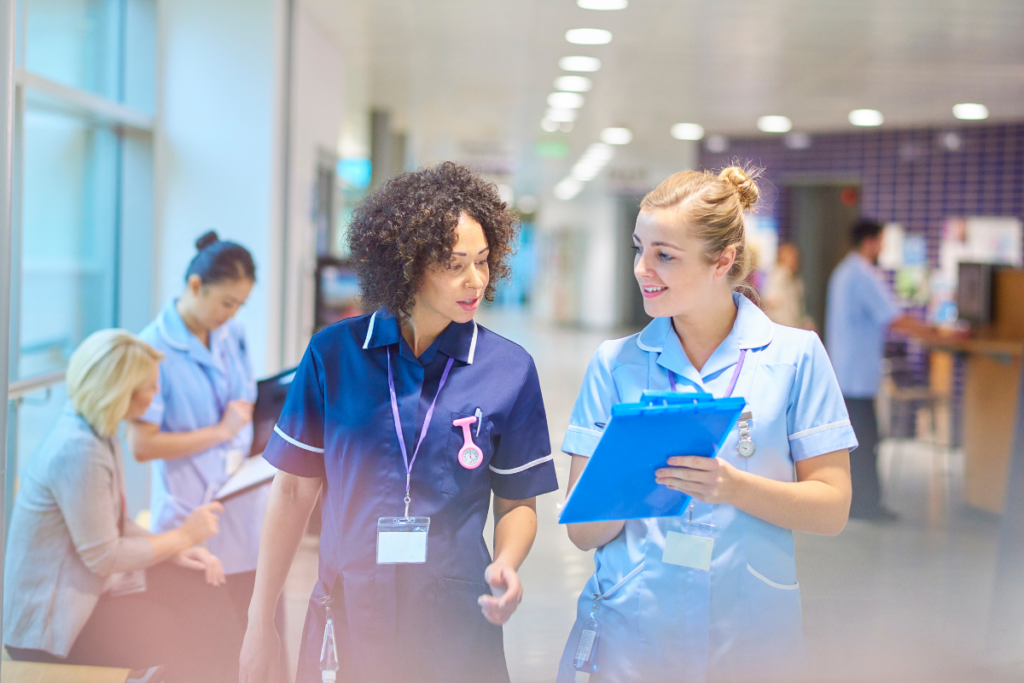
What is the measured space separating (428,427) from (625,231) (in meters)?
18.0

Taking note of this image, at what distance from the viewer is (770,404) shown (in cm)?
165

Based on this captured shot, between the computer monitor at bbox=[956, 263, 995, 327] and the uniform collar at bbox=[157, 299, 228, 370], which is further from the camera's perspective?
the computer monitor at bbox=[956, 263, 995, 327]

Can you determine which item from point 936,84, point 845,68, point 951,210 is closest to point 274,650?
point 845,68

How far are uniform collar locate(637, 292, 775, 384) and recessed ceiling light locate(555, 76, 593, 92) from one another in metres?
6.16

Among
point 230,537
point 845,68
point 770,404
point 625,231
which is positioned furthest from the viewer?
point 625,231

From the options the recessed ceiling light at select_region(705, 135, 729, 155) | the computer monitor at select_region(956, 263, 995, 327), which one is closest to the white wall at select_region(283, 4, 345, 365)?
the computer monitor at select_region(956, 263, 995, 327)

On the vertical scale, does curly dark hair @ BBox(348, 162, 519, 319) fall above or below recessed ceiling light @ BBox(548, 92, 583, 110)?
below

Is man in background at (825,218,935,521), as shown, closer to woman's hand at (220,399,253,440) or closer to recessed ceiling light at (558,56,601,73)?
recessed ceiling light at (558,56,601,73)

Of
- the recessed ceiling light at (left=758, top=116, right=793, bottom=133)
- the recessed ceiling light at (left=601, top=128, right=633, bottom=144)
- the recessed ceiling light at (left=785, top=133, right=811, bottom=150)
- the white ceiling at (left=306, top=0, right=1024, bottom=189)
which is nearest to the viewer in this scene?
the white ceiling at (left=306, top=0, right=1024, bottom=189)

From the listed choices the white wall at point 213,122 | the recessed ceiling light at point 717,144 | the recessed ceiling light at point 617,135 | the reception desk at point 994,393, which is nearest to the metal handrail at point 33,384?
the white wall at point 213,122

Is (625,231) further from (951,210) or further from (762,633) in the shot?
(762,633)

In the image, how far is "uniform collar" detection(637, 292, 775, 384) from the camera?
171cm

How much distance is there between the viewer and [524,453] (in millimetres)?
1702

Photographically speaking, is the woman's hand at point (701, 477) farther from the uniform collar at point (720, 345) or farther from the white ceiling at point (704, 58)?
the white ceiling at point (704, 58)
